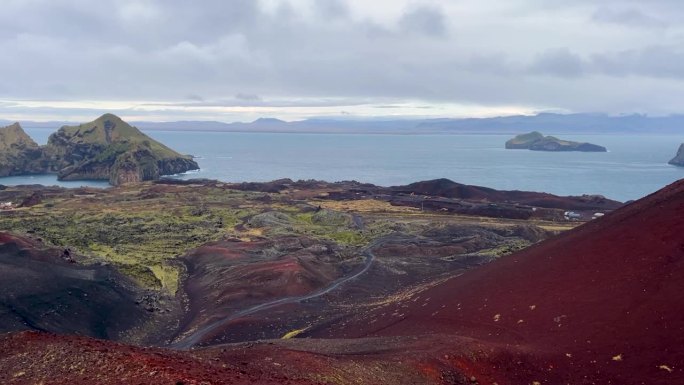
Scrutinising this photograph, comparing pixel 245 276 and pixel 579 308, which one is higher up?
pixel 579 308

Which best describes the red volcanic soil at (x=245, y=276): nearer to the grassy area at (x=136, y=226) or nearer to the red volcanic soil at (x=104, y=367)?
the grassy area at (x=136, y=226)

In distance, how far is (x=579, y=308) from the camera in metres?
33.6

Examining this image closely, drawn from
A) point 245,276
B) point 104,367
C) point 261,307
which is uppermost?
point 104,367

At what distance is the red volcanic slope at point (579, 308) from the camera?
2802cm

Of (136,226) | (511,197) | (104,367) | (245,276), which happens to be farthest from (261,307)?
(511,197)

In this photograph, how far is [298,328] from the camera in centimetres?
4525

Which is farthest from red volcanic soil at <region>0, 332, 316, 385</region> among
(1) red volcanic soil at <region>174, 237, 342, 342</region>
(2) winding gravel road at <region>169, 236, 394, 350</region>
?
(1) red volcanic soil at <region>174, 237, 342, 342</region>

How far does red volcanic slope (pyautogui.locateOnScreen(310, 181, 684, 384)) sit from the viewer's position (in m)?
28.0

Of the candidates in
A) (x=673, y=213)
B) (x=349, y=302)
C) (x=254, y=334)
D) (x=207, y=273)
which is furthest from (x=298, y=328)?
(x=673, y=213)

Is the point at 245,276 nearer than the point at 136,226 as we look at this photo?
Yes

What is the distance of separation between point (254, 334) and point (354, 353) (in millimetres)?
14850

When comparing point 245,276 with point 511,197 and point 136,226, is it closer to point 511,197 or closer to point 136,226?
point 136,226

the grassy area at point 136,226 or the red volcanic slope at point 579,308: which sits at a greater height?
the red volcanic slope at point 579,308

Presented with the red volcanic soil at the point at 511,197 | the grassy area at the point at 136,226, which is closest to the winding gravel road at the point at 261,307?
the grassy area at the point at 136,226
